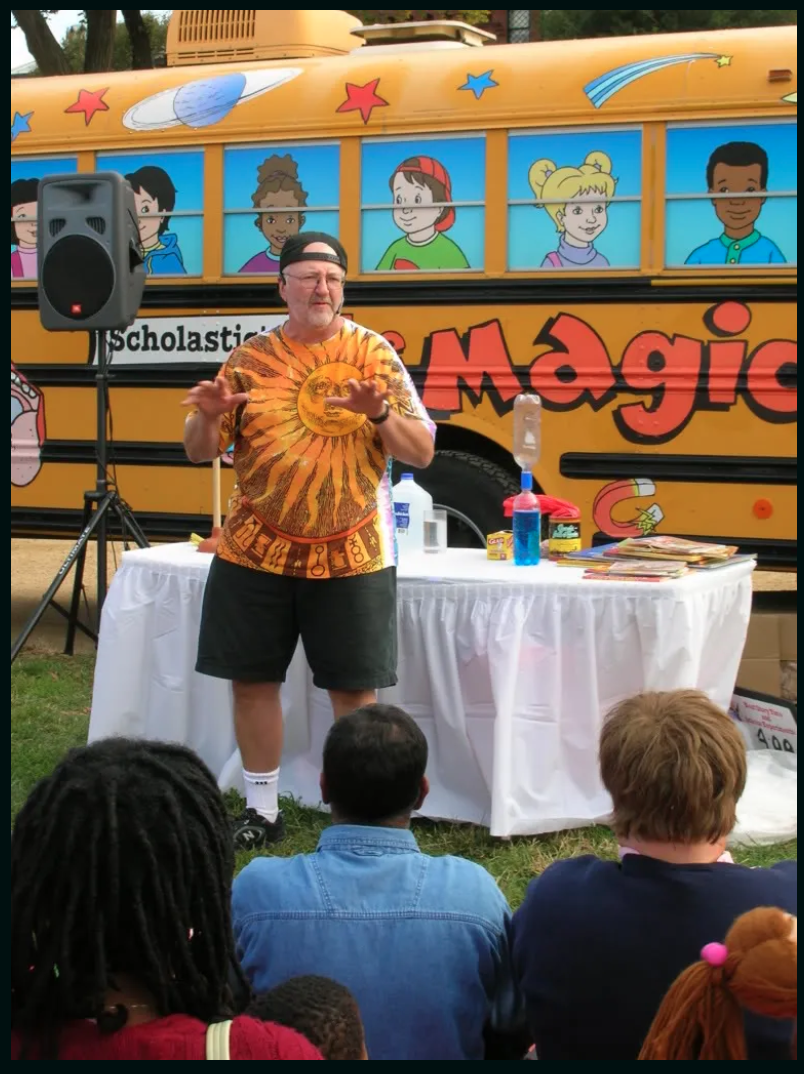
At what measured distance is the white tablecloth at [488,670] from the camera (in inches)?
154

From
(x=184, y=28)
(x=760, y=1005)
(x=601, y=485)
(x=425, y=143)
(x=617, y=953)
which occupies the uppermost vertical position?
(x=184, y=28)

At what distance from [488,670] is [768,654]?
159 cm

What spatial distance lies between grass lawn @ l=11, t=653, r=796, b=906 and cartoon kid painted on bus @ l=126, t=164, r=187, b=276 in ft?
7.47

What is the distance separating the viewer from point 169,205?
21.9 ft

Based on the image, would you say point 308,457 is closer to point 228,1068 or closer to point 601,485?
point 228,1068

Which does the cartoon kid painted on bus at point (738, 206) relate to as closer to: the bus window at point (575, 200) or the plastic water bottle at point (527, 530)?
the bus window at point (575, 200)

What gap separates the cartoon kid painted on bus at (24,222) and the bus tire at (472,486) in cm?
241

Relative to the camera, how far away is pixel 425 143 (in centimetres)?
623

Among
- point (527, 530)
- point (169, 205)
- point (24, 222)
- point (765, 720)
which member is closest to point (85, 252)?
point (169, 205)

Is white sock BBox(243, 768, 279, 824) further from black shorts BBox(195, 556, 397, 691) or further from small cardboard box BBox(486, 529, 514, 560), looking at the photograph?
small cardboard box BBox(486, 529, 514, 560)

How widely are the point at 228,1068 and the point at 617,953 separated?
0.75m

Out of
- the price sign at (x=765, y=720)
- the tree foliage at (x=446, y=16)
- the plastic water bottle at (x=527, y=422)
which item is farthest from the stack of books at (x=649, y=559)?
the tree foliage at (x=446, y=16)

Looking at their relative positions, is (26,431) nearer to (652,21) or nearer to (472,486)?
(472,486)

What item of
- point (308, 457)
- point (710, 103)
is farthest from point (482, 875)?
point (710, 103)
